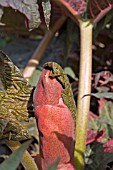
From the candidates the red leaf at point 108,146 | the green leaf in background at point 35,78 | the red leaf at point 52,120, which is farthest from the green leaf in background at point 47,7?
the green leaf in background at point 35,78

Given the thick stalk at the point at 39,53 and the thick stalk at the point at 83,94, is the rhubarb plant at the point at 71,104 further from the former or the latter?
the thick stalk at the point at 39,53

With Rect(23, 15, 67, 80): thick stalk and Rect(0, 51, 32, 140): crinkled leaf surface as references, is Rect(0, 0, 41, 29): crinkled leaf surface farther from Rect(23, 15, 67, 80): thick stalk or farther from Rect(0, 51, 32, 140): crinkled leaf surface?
Rect(23, 15, 67, 80): thick stalk

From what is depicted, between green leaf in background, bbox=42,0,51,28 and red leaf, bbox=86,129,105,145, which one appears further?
red leaf, bbox=86,129,105,145

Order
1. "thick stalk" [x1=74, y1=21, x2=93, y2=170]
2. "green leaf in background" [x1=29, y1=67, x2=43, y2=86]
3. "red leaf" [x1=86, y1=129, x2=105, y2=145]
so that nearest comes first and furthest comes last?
"thick stalk" [x1=74, y1=21, x2=93, y2=170], "red leaf" [x1=86, y1=129, x2=105, y2=145], "green leaf in background" [x1=29, y1=67, x2=43, y2=86]

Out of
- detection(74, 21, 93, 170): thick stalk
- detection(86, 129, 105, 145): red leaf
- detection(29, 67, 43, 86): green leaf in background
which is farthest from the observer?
detection(29, 67, 43, 86): green leaf in background

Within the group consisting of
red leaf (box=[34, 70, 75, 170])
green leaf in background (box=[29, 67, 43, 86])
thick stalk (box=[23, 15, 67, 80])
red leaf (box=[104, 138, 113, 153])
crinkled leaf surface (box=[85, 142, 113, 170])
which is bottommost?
crinkled leaf surface (box=[85, 142, 113, 170])

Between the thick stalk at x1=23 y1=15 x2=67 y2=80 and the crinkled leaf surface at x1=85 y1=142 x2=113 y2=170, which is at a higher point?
the thick stalk at x1=23 y1=15 x2=67 y2=80

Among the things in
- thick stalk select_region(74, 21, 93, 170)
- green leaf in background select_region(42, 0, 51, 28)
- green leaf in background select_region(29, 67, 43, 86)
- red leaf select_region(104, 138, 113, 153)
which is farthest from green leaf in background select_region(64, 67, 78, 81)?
green leaf in background select_region(42, 0, 51, 28)
